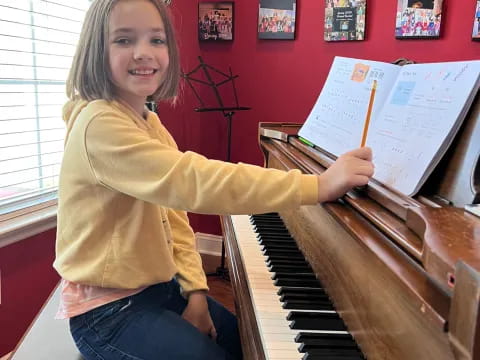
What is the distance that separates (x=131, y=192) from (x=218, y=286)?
2.06 metres

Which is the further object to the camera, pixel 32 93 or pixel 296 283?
pixel 32 93

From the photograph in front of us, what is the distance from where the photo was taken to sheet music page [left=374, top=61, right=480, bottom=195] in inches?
35.9

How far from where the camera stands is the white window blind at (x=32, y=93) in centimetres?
180

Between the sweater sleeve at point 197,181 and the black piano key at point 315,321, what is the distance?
0.75 feet

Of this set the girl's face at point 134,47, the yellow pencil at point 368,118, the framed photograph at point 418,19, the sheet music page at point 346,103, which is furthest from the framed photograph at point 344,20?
the girl's face at point 134,47

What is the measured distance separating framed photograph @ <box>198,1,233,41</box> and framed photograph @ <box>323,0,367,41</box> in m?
0.60

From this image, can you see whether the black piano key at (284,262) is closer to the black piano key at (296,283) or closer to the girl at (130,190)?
the black piano key at (296,283)

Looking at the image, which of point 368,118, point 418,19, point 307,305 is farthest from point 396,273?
point 418,19

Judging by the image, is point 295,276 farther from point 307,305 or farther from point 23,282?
point 23,282

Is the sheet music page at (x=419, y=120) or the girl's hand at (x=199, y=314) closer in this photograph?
the sheet music page at (x=419, y=120)

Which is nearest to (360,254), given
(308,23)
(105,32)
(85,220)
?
(85,220)

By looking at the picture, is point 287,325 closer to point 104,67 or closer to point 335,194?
point 335,194

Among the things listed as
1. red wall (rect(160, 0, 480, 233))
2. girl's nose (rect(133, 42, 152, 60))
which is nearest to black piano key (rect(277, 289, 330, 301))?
girl's nose (rect(133, 42, 152, 60))

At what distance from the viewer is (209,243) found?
315 cm
